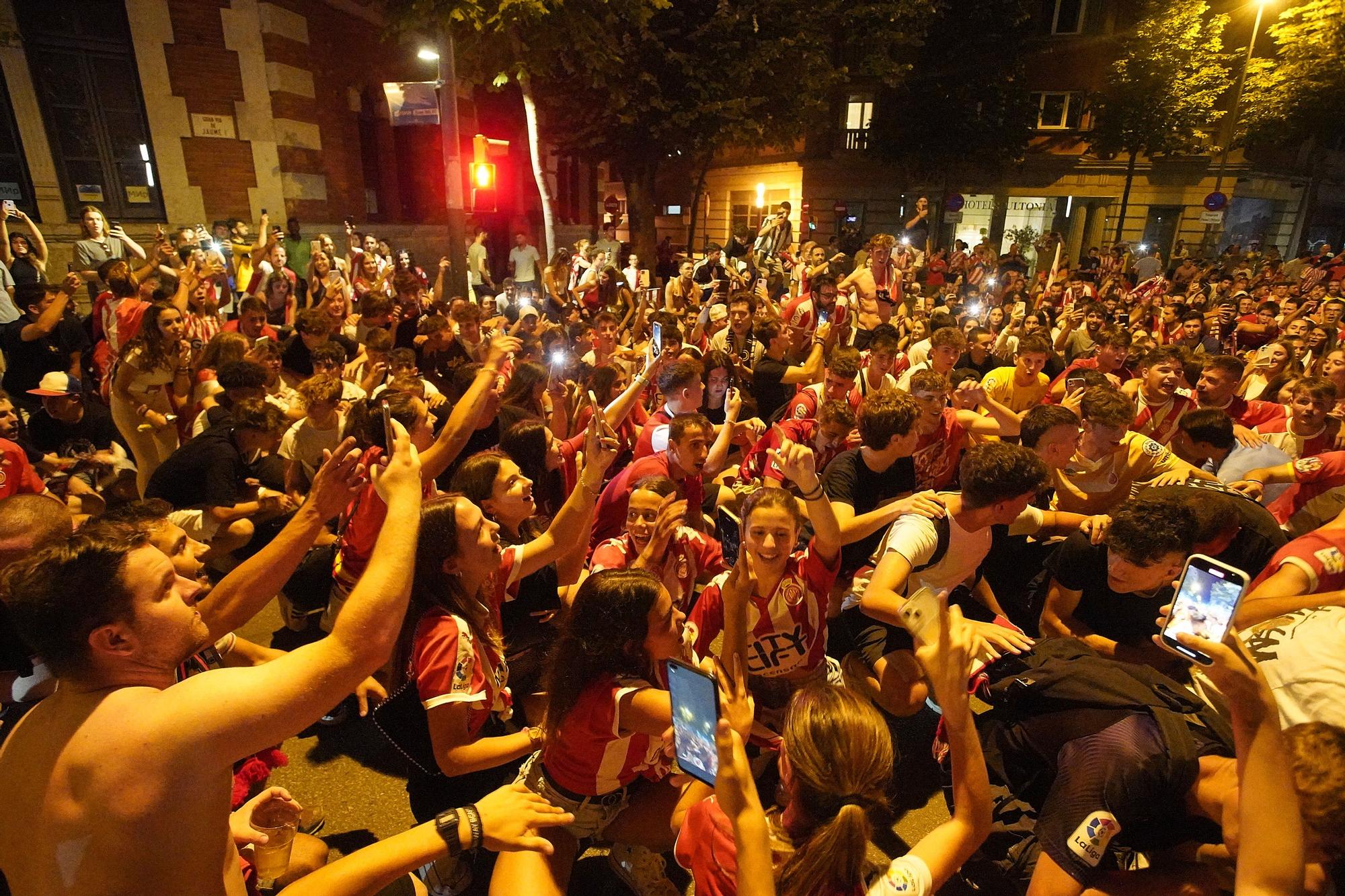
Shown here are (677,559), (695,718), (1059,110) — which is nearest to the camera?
(695,718)

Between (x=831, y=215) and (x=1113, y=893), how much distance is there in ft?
100

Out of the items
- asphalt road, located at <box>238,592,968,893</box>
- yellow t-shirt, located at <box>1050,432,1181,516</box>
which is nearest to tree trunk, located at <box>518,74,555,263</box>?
yellow t-shirt, located at <box>1050,432,1181,516</box>

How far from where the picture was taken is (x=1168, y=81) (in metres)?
23.5

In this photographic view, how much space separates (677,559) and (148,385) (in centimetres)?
433

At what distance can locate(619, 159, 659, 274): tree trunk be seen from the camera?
65.2ft

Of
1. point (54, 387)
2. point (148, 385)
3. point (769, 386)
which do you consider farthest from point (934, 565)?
point (54, 387)

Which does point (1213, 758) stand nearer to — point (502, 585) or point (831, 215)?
point (502, 585)

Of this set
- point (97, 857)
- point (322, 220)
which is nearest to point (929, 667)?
point (97, 857)

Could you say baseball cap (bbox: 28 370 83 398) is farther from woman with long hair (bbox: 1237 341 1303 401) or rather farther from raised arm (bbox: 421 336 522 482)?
woman with long hair (bbox: 1237 341 1303 401)

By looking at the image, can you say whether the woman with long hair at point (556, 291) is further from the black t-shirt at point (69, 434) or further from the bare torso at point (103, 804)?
the bare torso at point (103, 804)

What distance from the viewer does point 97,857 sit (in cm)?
139

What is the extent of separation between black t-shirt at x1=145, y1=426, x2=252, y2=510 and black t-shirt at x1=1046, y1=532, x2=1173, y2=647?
4.60m

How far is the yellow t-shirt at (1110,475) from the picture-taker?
4.27 metres

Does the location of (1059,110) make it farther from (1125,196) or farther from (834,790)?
(834,790)
